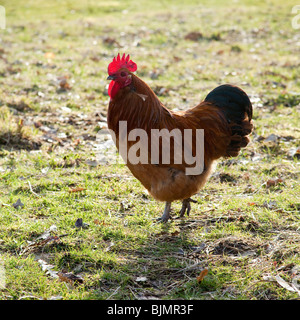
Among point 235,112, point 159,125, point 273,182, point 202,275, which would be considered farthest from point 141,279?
point 273,182

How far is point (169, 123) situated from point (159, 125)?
129 mm

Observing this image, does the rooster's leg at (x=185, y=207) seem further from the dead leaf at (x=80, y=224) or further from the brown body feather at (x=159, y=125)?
the dead leaf at (x=80, y=224)

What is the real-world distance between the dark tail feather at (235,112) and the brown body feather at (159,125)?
0.56 feet

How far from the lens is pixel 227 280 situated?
349cm

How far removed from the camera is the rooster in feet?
13.2

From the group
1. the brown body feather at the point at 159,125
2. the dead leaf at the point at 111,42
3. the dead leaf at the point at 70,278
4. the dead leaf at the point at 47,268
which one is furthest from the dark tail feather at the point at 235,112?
the dead leaf at the point at 111,42

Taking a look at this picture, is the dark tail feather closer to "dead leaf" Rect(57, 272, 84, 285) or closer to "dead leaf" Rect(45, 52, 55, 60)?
"dead leaf" Rect(57, 272, 84, 285)

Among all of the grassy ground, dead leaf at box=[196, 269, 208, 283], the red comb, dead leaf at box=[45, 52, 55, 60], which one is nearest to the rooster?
the red comb

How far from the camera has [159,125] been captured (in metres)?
4.10

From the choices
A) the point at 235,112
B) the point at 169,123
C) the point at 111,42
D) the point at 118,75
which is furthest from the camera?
the point at 111,42

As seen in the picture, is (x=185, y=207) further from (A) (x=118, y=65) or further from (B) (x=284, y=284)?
(A) (x=118, y=65)

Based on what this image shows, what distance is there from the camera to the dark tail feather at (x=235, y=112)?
179 inches
